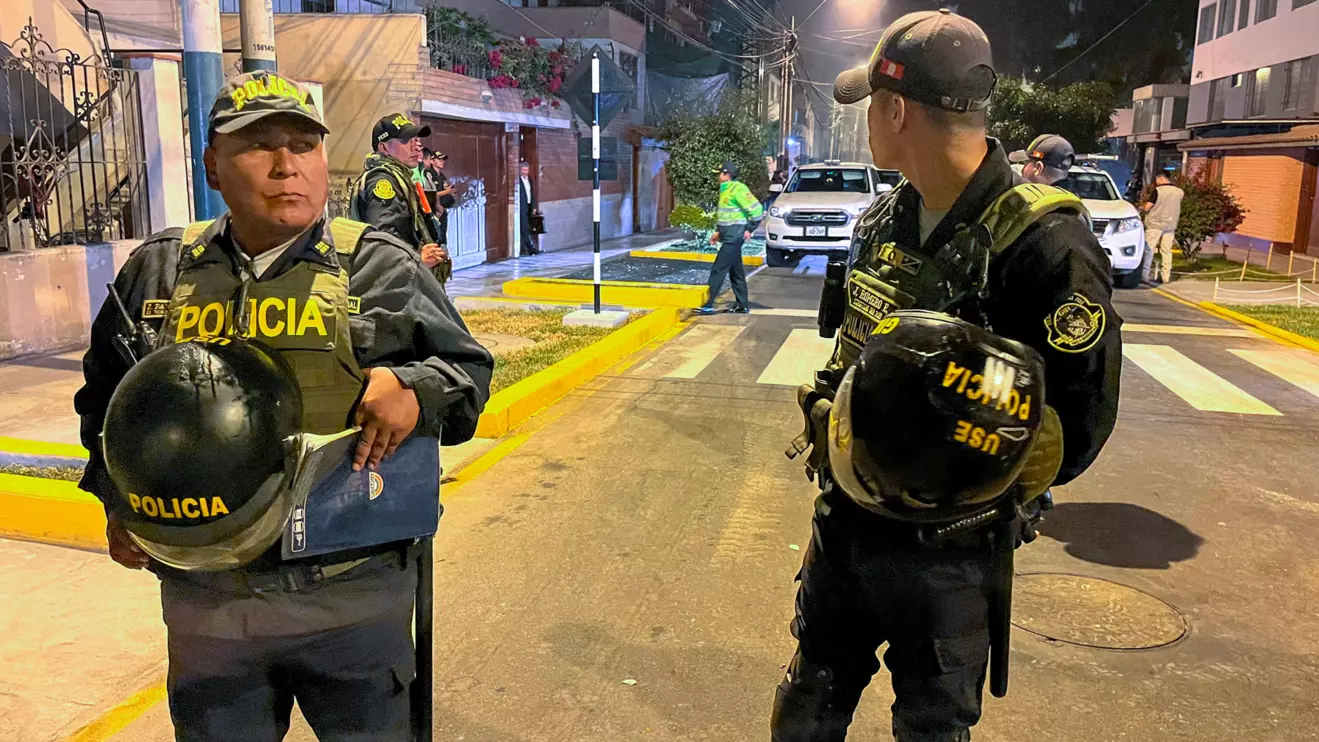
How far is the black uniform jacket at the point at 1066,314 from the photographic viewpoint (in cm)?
196

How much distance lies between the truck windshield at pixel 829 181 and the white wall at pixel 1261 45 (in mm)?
15423

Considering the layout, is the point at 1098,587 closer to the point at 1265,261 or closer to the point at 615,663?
the point at 615,663

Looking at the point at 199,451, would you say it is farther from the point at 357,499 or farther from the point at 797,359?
the point at 797,359

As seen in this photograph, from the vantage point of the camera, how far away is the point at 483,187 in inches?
663

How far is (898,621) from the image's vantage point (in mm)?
2113

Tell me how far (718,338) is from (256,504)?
28.7ft

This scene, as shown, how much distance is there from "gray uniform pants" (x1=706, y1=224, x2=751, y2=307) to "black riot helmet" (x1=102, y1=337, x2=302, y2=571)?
9920 mm

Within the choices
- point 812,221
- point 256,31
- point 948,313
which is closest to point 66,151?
point 256,31

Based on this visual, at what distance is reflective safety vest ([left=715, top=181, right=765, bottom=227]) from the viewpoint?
37.7 ft

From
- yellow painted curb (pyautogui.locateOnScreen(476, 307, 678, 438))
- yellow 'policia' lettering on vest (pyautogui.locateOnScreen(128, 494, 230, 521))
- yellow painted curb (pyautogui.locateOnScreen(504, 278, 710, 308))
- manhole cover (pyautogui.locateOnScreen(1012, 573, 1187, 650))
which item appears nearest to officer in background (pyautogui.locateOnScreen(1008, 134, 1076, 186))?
yellow painted curb (pyautogui.locateOnScreen(476, 307, 678, 438))

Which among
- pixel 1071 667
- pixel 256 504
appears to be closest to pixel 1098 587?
pixel 1071 667

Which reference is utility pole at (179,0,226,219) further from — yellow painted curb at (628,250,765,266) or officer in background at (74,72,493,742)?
yellow painted curb at (628,250,765,266)

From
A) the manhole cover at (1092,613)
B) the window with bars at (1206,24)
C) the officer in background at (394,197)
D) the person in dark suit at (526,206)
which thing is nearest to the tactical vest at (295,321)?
the manhole cover at (1092,613)

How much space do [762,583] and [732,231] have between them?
7.57 m
